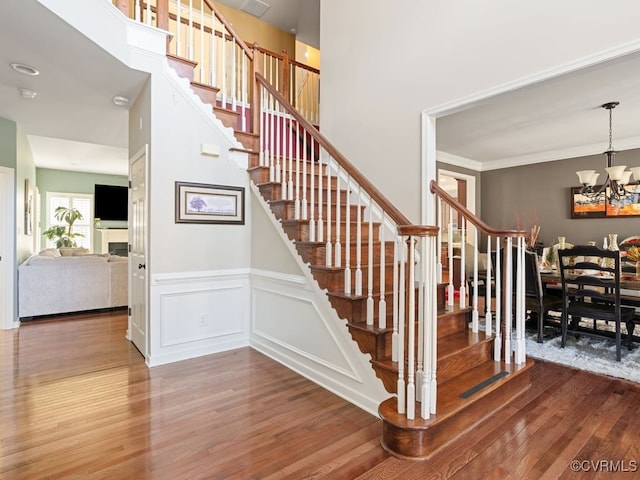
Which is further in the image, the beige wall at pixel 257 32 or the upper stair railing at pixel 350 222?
the beige wall at pixel 257 32

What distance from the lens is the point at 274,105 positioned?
4152 millimetres

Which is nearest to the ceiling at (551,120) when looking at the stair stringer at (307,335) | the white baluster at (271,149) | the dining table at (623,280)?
the white baluster at (271,149)

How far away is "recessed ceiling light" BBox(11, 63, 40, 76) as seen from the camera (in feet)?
9.82

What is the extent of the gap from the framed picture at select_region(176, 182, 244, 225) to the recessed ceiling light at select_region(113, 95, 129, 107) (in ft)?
4.28

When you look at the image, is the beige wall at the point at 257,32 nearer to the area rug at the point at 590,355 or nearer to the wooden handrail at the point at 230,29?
the wooden handrail at the point at 230,29

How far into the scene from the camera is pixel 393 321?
2373 millimetres

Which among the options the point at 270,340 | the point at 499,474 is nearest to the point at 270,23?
the point at 270,340

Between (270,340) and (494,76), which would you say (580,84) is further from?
(270,340)

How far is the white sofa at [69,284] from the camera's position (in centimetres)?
472

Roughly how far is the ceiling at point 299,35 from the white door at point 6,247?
2.76ft

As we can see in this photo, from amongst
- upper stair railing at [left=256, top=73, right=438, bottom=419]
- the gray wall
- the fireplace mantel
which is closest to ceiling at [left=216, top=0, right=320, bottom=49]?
upper stair railing at [left=256, top=73, right=438, bottom=419]

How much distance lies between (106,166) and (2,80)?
17.6ft

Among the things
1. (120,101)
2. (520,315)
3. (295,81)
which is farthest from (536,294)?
(120,101)

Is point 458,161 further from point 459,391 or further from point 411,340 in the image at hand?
point 411,340
